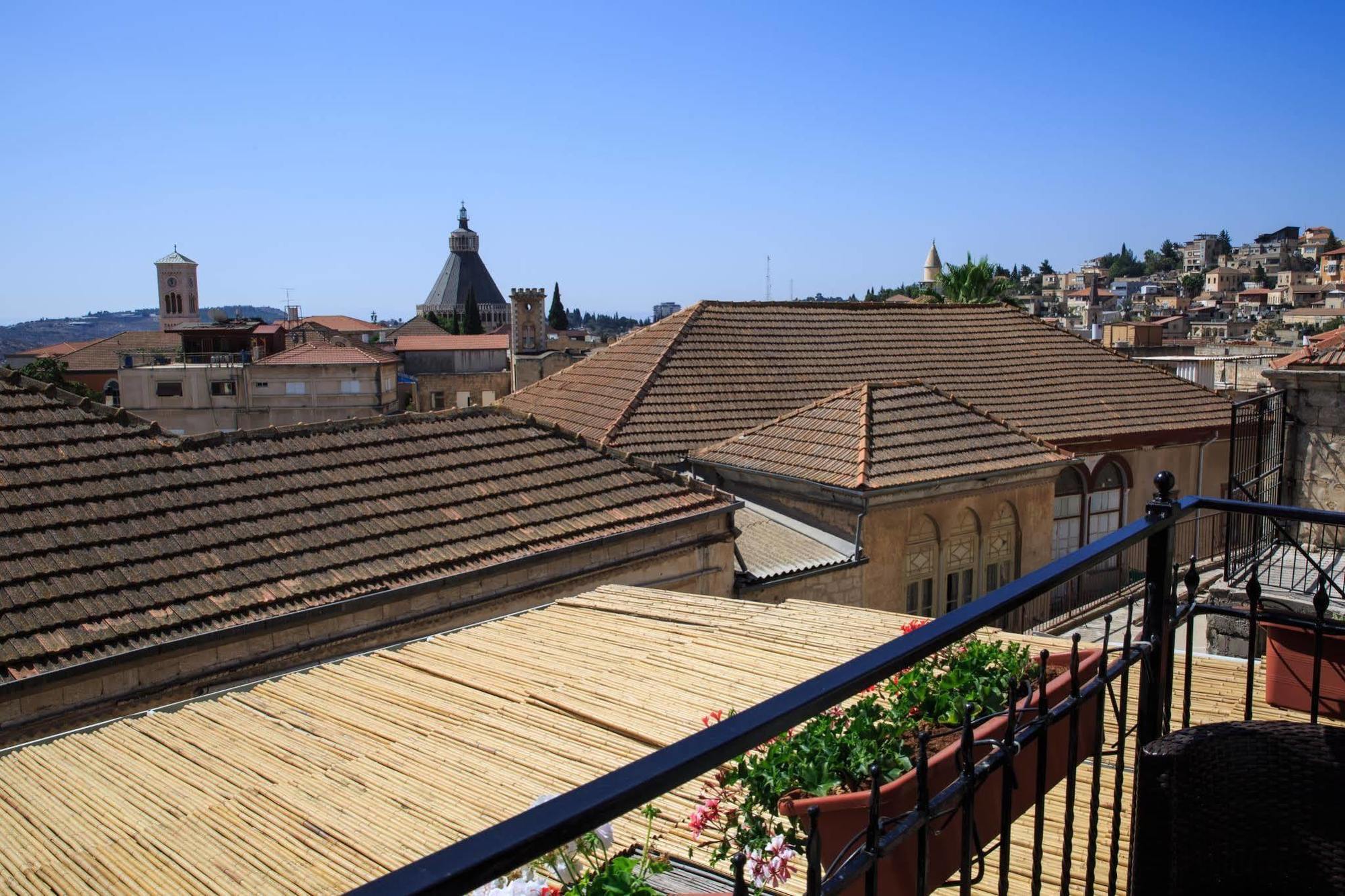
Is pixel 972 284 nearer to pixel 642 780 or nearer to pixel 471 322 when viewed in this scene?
Answer: pixel 642 780

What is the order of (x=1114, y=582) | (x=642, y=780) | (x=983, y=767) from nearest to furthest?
(x=642, y=780) < (x=983, y=767) < (x=1114, y=582)

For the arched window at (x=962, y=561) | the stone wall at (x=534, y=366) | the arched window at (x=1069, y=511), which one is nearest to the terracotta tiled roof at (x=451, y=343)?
the stone wall at (x=534, y=366)

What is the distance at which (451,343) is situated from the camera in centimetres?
6944

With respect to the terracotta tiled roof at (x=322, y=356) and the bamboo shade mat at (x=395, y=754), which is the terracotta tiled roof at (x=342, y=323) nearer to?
the terracotta tiled roof at (x=322, y=356)

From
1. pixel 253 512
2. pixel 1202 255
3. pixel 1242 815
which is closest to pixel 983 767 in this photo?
pixel 1242 815

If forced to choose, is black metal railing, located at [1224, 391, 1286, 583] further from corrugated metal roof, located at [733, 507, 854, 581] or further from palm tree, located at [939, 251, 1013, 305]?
palm tree, located at [939, 251, 1013, 305]

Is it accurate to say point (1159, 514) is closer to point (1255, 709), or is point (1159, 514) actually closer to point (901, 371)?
point (1255, 709)

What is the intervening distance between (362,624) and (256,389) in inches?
1797

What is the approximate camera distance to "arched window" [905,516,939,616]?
1507 cm

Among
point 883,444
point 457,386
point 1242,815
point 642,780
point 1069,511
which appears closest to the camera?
point 642,780

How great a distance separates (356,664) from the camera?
8.08 metres

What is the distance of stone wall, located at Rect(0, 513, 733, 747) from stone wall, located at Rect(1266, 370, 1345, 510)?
758 cm

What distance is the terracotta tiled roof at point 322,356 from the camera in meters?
51.6

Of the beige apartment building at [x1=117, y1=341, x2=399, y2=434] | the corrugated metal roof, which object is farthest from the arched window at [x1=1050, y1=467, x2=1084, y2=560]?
the beige apartment building at [x1=117, y1=341, x2=399, y2=434]
